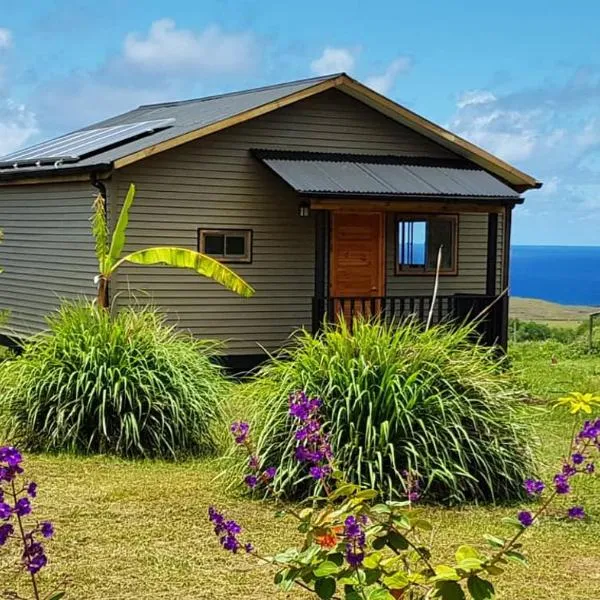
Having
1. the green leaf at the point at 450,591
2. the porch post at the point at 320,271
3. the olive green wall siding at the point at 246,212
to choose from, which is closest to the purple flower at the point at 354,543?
the green leaf at the point at 450,591

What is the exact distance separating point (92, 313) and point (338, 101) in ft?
25.4

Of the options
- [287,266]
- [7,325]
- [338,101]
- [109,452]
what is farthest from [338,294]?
[109,452]

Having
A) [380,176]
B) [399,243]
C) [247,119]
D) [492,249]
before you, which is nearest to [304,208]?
[380,176]

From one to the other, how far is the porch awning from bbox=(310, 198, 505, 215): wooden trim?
9.4 inches

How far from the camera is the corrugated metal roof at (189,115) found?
14844 mm

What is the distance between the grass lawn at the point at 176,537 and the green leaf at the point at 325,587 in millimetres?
2187

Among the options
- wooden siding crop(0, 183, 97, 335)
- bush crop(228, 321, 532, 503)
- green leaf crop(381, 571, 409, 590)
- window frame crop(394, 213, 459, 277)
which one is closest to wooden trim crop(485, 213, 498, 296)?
window frame crop(394, 213, 459, 277)

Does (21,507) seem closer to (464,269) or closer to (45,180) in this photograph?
(45,180)

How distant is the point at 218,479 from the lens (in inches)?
335

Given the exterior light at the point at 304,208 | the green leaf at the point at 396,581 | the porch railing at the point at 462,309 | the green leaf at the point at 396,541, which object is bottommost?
the green leaf at the point at 396,581

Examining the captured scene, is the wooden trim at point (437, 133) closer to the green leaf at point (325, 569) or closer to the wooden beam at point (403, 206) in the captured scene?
the wooden beam at point (403, 206)

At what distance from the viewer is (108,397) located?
31.4 ft

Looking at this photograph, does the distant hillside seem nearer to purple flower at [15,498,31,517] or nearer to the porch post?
the porch post

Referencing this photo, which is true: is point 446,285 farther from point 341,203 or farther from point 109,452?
point 109,452
